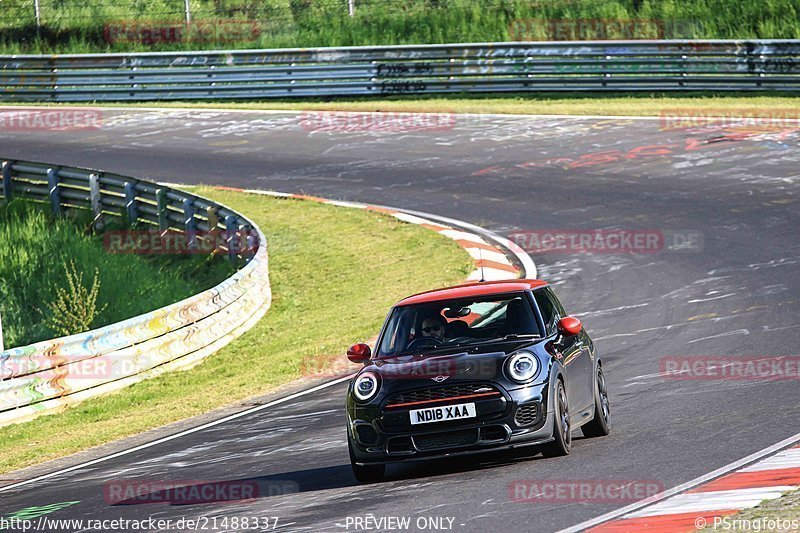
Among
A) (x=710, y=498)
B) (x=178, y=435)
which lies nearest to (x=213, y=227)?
(x=178, y=435)

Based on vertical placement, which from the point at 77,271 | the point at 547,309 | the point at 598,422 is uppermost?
the point at 547,309

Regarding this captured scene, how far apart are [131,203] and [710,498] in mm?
17580

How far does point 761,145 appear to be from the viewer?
24.2 m

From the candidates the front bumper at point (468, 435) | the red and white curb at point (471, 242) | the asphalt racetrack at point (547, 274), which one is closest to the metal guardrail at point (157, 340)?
the asphalt racetrack at point (547, 274)

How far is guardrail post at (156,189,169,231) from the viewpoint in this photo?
74.0 ft

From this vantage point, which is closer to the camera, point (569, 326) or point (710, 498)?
point (710, 498)

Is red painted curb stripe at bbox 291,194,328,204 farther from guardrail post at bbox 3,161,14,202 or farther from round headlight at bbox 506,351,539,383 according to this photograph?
round headlight at bbox 506,351,539,383

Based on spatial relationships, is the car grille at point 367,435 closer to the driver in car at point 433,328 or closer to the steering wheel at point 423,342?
the steering wheel at point 423,342

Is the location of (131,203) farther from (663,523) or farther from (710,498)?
(663,523)

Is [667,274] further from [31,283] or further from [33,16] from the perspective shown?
[33,16]

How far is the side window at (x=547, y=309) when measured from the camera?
32.1ft

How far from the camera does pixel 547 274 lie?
1745cm

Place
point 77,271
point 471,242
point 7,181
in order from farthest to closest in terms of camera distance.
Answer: point 7,181 → point 77,271 → point 471,242

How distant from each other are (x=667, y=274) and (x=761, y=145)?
8510 millimetres
